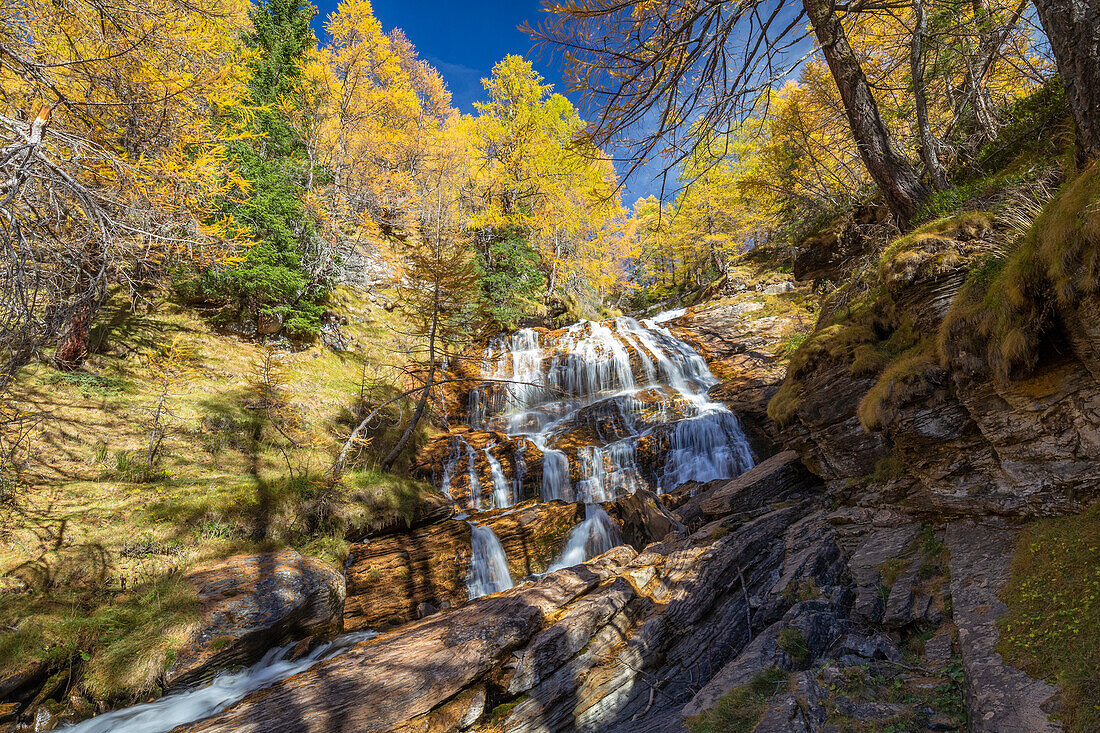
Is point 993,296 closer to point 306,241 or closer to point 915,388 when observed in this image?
point 915,388

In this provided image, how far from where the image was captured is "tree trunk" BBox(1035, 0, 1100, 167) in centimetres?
308

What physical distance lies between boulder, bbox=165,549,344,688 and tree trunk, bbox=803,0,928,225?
422 inches

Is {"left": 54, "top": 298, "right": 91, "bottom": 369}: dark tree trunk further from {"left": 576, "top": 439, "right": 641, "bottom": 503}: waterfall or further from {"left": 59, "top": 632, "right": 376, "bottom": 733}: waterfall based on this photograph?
{"left": 576, "top": 439, "right": 641, "bottom": 503}: waterfall

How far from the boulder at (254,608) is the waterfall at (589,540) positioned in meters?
4.25

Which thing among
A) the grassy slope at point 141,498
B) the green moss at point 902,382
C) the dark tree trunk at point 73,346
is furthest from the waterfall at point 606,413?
the dark tree trunk at point 73,346

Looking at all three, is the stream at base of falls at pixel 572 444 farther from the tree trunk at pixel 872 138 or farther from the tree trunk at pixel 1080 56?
the tree trunk at pixel 872 138

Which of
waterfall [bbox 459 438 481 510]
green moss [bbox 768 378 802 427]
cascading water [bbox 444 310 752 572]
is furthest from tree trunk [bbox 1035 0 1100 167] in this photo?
waterfall [bbox 459 438 481 510]

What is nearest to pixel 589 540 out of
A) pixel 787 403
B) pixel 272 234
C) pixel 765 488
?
pixel 765 488

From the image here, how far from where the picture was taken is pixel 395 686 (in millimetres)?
A: 3930

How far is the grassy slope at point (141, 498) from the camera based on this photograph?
16.4ft

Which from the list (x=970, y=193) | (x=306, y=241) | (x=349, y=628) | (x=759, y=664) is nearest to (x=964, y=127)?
(x=970, y=193)

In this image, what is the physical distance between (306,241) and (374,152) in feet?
29.4

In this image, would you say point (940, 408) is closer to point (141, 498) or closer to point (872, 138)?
point (872, 138)

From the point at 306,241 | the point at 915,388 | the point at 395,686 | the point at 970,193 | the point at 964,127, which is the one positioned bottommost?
the point at 395,686
